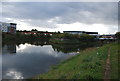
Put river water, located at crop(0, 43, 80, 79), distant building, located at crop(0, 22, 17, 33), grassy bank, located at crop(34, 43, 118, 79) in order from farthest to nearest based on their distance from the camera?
distant building, located at crop(0, 22, 17, 33) → river water, located at crop(0, 43, 80, 79) → grassy bank, located at crop(34, 43, 118, 79)

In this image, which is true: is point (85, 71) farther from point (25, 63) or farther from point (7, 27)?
point (7, 27)

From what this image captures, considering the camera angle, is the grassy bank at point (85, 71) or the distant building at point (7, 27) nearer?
the grassy bank at point (85, 71)

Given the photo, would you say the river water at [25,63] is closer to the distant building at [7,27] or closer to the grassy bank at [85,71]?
the grassy bank at [85,71]

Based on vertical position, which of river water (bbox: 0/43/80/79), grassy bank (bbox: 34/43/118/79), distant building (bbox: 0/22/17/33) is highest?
distant building (bbox: 0/22/17/33)

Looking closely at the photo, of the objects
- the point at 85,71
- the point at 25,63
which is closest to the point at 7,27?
the point at 25,63

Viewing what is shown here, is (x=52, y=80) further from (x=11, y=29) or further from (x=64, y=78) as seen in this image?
(x=11, y=29)

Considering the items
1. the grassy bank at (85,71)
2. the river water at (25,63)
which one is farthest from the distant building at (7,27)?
the grassy bank at (85,71)

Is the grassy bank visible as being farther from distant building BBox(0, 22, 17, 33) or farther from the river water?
distant building BBox(0, 22, 17, 33)

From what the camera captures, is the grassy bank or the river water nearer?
the grassy bank

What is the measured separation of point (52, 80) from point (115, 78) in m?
5.85

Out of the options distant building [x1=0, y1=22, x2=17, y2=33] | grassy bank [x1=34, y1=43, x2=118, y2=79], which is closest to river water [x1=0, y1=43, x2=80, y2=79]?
grassy bank [x1=34, y1=43, x2=118, y2=79]

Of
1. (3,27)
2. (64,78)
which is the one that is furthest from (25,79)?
(3,27)

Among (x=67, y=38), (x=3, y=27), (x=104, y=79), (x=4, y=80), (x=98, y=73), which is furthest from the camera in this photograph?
(x=3, y=27)

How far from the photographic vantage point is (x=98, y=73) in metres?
14.6
